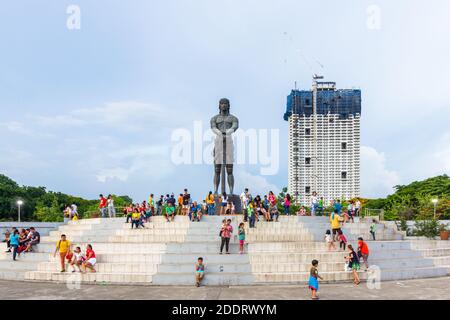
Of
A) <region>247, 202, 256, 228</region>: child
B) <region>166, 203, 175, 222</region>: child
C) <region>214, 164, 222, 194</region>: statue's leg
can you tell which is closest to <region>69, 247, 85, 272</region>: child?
<region>166, 203, 175, 222</region>: child

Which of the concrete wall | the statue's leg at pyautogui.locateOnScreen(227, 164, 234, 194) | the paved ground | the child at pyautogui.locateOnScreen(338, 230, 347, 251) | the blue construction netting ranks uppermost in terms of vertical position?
the blue construction netting

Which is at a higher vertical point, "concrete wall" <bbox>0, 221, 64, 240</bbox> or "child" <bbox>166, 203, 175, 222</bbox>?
"child" <bbox>166, 203, 175, 222</bbox>

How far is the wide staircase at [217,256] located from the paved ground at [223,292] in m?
0.65

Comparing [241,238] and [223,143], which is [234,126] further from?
[241,238]

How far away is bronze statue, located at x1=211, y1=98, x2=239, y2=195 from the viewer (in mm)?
23484

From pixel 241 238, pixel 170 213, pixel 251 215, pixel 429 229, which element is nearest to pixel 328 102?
pixel 429 229

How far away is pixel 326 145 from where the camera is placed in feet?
306

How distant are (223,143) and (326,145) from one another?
240 feet

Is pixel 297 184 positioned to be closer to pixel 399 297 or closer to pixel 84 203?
pixel 84 203

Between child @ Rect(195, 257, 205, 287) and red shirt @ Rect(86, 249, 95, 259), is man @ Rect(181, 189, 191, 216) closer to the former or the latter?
red shirt @ Rect(86, 249, 95, 259)

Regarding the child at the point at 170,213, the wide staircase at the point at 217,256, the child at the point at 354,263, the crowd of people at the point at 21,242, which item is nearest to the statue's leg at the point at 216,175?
the wide staircase at the point at 217,256

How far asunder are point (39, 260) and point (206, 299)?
8601mm

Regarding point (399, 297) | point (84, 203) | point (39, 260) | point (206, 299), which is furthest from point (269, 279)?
point (84, 203)

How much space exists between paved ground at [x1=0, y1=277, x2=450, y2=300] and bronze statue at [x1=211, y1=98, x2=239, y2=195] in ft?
33.4
